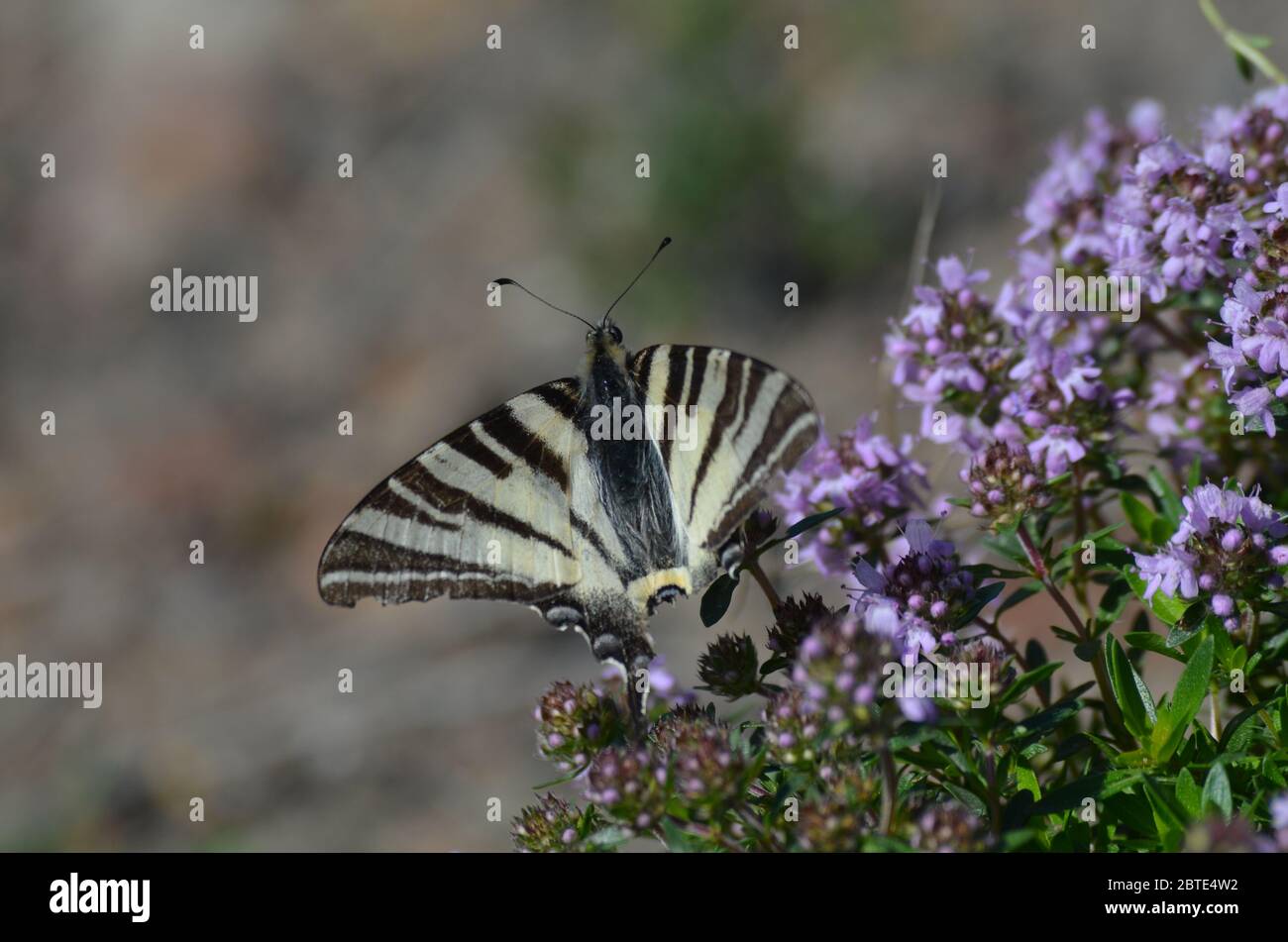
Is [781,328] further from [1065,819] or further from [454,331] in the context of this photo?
[1065,819]

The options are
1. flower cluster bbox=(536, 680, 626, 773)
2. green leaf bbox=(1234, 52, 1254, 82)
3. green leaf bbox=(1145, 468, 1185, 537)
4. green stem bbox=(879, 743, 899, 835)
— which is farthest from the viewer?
green leaf bbox=(1234, 52, 1254, 82)

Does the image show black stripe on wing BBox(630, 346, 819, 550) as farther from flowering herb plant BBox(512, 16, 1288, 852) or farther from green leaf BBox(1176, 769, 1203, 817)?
green leaf BBox(1176, 769, 1203, 817)

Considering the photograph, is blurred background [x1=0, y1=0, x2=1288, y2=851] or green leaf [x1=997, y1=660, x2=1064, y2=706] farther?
blurred background [x1=0, y1=0, x2=1288, y2=851]

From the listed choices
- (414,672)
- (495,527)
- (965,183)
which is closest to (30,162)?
(414,672)

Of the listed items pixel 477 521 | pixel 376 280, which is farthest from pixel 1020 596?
pixel 376 280

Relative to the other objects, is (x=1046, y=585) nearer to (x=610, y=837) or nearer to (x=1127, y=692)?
(x=1127, y=692)

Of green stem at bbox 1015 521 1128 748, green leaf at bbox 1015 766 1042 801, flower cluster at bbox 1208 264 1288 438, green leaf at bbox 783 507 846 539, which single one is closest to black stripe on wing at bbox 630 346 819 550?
green leaf at bbox 783 507 846 539
